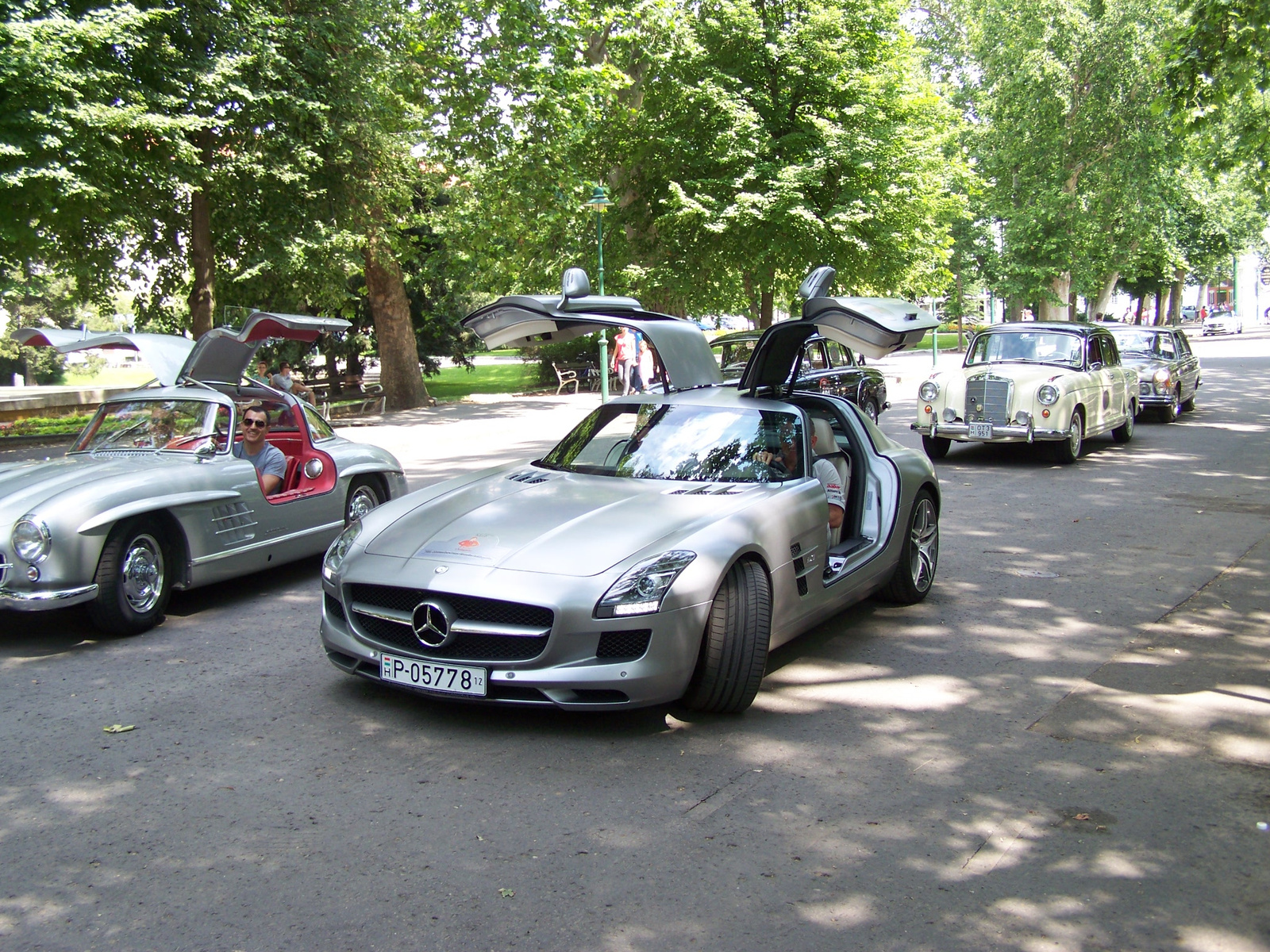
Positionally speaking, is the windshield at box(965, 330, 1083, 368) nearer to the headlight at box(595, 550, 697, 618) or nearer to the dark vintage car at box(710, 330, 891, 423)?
the dark vintage car at box(710, 330, 891, 423)

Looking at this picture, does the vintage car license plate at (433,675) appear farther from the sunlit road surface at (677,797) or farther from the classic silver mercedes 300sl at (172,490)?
the classic silver mercedes 300sl at (172,490)

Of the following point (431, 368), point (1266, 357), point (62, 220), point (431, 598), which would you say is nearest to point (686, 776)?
point (431, 598)

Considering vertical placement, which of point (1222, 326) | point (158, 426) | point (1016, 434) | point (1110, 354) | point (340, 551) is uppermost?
point (1222, 326)

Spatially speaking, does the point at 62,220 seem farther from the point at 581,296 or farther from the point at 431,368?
the point at 431,368

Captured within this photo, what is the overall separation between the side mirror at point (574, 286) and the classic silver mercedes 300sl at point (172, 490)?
7.13ft

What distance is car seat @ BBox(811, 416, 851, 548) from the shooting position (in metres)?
6.82

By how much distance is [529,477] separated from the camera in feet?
20.9

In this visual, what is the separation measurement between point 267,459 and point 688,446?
362cm

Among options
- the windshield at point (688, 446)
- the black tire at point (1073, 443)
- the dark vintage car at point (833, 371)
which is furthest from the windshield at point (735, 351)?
the windshield at point (688, 446)

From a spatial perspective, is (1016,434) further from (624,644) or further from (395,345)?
(395,345)

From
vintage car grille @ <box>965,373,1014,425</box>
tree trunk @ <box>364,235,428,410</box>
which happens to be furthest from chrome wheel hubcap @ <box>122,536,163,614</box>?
tree trunk @ <box>364,235,428,410</box>

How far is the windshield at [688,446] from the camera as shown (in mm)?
6129

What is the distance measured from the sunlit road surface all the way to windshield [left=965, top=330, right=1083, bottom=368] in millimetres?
8246

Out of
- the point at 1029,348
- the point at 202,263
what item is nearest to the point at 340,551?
the point at 1029,348
